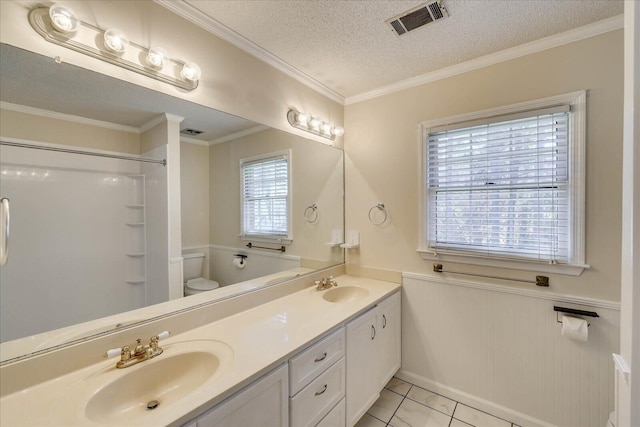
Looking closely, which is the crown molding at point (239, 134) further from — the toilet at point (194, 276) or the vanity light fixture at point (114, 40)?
the toilet at point (194, 276)

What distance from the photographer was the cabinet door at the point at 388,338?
1.97m

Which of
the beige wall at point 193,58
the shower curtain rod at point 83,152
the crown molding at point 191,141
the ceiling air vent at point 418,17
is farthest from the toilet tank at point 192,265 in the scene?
the ceiling air vent at point 418,17

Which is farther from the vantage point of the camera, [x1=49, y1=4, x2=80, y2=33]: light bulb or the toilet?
the toilet

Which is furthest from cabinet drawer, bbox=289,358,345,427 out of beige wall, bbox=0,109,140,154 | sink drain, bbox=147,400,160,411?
beige wall, bbox=0,109,140,154

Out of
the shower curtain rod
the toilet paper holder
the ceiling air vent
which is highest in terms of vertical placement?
the ceiling air vent

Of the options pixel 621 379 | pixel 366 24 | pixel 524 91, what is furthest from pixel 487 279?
pixel 366 24

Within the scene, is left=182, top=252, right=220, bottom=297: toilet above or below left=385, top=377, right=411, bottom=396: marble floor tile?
above

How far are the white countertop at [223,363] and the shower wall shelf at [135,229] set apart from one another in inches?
14.2

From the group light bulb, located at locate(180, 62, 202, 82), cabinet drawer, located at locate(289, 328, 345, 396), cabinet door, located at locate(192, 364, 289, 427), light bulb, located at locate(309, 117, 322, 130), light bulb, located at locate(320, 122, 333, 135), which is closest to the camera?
cabinet door, located at locate(192, 364, 289, 427)

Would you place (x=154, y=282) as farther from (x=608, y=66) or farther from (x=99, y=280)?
(x=608, y=66)

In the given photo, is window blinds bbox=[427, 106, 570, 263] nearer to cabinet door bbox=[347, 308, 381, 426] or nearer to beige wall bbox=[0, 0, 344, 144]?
cabinet door bbox=[347, 308, 381, 426]

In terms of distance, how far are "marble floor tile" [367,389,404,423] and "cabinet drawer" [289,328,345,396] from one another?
0.79 metres

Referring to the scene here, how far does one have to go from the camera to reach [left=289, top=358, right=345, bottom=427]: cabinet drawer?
1.25 meters

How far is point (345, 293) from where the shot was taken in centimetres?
227
